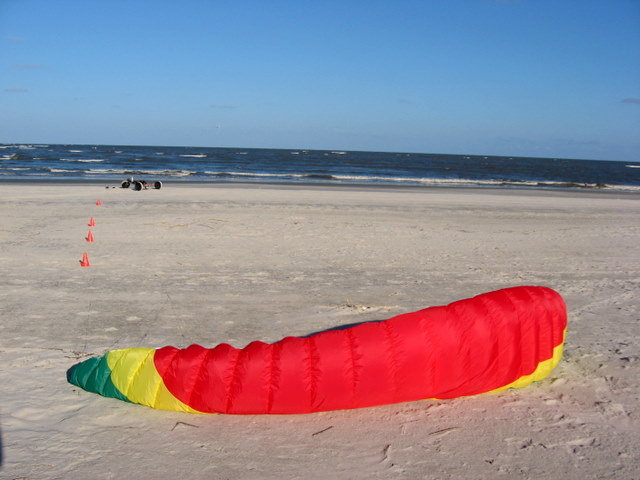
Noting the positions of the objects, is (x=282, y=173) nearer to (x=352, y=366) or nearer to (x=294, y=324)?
(x=294, y=324)

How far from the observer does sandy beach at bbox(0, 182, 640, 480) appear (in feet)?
12.4

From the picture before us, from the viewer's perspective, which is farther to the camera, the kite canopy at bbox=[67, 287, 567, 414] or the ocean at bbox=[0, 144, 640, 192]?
the ocean at bbox=[0, 144, 640, 192]

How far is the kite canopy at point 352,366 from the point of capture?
432cm

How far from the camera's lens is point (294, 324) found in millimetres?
6492

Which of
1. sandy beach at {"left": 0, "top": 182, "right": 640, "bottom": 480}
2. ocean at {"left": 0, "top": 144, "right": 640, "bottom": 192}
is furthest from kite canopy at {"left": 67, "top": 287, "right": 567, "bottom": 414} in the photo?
ocean at {"left": 0, "top": 144, "right": 640, "bottom": 192}

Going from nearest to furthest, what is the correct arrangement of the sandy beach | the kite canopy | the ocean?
the sandy beach
the kite canopy
the ocean

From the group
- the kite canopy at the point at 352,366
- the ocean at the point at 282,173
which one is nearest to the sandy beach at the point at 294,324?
the kite canopy at the point at 352,366

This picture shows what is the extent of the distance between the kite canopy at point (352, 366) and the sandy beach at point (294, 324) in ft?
0.45

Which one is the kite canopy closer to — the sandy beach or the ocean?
the sandy beach

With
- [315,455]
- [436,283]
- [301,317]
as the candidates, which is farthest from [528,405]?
[436,283]

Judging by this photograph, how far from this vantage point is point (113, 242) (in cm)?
1116

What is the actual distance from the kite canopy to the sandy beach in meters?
0.14

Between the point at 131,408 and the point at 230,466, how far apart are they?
1202 millimetres

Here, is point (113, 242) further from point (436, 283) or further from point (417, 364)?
point (417, 364)
